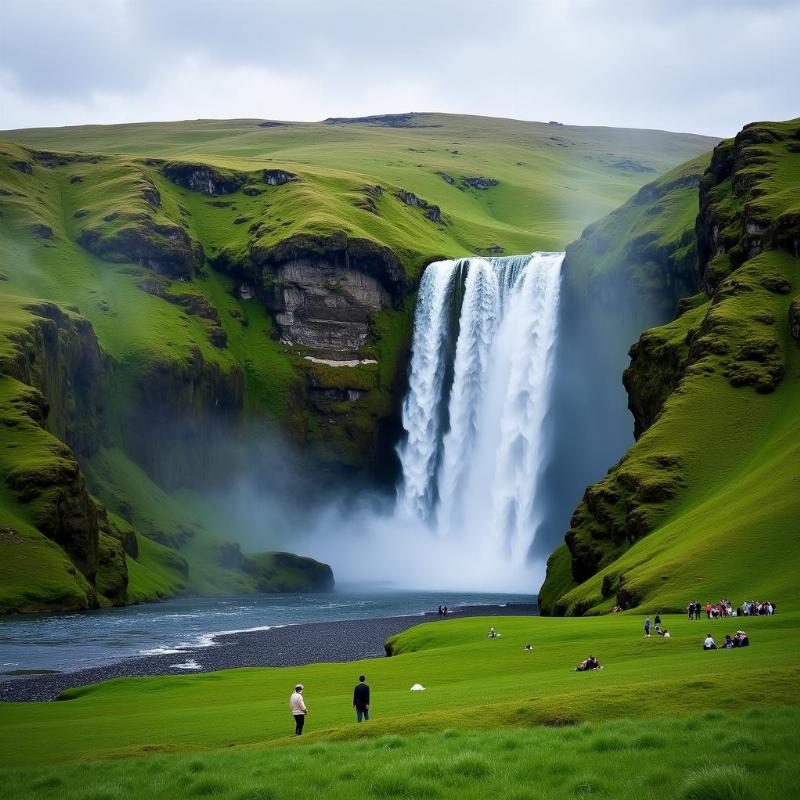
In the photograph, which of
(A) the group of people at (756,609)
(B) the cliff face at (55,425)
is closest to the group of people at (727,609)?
(A) the group of people at (756,609)

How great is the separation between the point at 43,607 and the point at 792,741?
107131mm

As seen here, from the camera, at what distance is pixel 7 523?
122312mm

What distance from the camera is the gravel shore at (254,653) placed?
6662 cm

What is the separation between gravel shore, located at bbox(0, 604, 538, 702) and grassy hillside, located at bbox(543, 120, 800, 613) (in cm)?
1887

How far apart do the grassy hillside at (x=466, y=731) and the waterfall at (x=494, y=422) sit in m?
112

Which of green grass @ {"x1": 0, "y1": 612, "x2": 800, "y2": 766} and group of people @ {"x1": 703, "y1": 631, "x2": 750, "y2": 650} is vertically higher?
group of people @ {"x1": 703, "y1": 631, "x2": 750, "y2": 650}

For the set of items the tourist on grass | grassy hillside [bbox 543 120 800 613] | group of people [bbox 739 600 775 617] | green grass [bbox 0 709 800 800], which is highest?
grassy hillside [bbox 543 120 800 613]

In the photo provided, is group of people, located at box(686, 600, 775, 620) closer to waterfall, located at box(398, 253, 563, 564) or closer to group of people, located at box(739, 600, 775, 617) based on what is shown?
group of people, located at box(739, 600, 775, 617)

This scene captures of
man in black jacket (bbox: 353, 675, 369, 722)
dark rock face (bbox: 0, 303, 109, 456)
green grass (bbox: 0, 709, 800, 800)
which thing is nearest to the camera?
green grass (bbox: 0, 709, 800, 800)

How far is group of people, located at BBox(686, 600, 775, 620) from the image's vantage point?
195 feet

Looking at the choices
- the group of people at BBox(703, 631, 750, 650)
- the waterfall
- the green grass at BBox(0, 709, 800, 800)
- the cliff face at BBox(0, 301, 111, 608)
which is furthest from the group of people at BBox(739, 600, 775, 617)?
the waterfall

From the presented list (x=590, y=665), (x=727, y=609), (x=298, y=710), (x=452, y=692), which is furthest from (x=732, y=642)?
(x=298, y=710)

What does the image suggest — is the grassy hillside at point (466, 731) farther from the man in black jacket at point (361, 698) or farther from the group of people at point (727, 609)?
the group of people at point (727, 609)

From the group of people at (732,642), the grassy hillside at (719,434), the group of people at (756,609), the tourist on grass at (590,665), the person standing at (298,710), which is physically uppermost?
the grassy hillside at (719,434)
